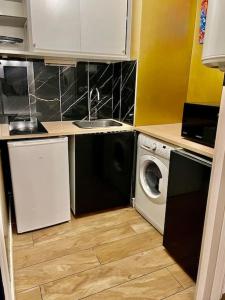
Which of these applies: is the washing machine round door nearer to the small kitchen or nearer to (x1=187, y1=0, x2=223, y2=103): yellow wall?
the small kitchen

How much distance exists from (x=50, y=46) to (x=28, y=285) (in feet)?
5.92

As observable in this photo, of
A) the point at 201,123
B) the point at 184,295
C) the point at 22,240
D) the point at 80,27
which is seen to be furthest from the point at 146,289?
the point at 80,27

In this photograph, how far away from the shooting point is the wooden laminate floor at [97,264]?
1.50 metres

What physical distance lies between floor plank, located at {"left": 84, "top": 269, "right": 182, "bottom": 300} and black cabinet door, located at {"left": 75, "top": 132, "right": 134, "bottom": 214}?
86cm

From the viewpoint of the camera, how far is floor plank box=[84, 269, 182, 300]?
147cm

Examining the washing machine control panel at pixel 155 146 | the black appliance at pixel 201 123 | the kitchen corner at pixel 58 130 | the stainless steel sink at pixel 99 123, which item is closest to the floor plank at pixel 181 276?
the washing machine control panel at pixel 155 146

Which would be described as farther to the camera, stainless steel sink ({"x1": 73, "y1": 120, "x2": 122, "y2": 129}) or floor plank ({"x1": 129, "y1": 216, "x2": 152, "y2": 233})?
stainless steel sink ({"x1": 73, "y1": 120, "x2": 122, "y2": 129})

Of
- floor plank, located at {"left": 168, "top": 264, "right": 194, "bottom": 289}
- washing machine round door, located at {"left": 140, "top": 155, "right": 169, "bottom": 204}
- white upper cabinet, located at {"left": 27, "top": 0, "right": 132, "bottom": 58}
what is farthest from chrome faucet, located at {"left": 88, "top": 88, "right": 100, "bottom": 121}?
floor plank, located at {"left": 168, "top": 264, "right": 194, "bottom": 289}

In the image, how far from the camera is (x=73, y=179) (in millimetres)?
2166

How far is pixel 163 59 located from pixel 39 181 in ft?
5.26

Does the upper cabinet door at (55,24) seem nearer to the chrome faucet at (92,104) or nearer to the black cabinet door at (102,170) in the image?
the chrome faucet at (92,104)

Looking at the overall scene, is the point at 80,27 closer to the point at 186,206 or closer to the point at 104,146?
the point at 104,146

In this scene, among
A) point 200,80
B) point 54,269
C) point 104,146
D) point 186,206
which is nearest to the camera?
point 186,206

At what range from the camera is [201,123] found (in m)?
1.69
